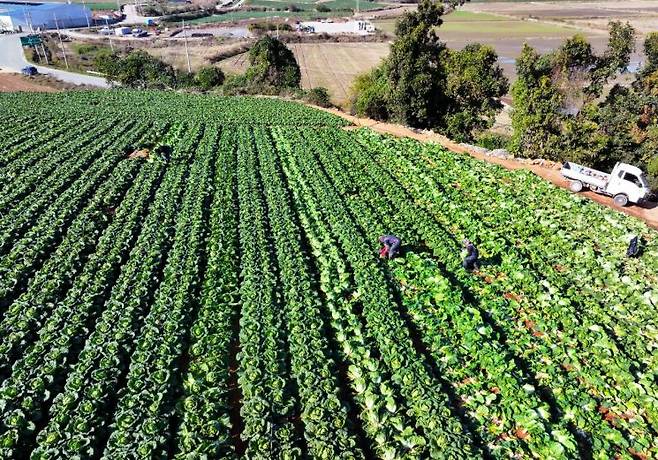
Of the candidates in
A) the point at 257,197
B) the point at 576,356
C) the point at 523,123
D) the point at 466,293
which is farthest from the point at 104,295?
the point at 523,123

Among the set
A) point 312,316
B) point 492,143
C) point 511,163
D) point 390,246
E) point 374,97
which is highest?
point 374,97

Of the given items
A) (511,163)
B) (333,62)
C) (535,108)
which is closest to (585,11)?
(333,62)

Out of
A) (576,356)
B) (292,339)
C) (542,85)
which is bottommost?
(576,356)

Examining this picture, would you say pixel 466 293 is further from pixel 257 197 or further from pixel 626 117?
pixel 626 117

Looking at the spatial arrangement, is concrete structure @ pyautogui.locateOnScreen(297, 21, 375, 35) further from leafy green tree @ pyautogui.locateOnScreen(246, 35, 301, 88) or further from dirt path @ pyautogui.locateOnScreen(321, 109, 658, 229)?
dirt path @ pyautogui.locateOnScreen(321, 109, 658, 229)

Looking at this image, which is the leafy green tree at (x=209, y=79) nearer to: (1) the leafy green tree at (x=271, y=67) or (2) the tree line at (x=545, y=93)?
(1) the leafy green tree at (x=271, y=67)

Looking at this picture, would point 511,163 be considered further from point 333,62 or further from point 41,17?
point 41,17

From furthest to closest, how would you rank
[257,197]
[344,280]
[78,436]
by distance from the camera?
[257,197] < [344,280] < [78,436]
